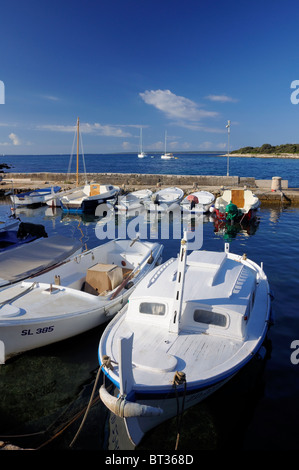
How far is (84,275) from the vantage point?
1246 cm

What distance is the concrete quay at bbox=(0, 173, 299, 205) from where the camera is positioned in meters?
33.1

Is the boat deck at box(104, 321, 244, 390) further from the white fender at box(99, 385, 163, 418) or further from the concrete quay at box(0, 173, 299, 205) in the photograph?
the concrete quay at box(0, 173, 299, 205)

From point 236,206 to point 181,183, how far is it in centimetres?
1839

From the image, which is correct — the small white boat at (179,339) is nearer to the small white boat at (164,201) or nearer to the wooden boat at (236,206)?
the wooden boat at (236,206)

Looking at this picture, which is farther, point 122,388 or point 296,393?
point 296,393

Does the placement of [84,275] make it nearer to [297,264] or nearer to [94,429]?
[94,429]

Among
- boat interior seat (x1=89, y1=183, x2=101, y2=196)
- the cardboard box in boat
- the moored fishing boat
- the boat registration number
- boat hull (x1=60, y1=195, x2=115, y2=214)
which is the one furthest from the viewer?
boat interior seat (x1=89, y1=183, x2=101, y2=196)

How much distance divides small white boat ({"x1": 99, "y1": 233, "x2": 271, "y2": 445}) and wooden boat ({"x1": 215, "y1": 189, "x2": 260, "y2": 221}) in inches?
651

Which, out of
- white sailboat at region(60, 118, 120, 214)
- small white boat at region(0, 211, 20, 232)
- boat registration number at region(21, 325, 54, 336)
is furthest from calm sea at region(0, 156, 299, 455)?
white sailboat at region(60, 118, 120, 214)

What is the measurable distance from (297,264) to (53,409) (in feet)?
44.5

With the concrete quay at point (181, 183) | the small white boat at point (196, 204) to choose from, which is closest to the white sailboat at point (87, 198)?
the concrete quay at point (181, 183)

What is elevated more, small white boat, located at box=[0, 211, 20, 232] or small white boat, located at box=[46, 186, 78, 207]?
small white boat, located at box=[46, 186, 78, 207]

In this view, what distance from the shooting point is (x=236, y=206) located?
2620 centimetres
